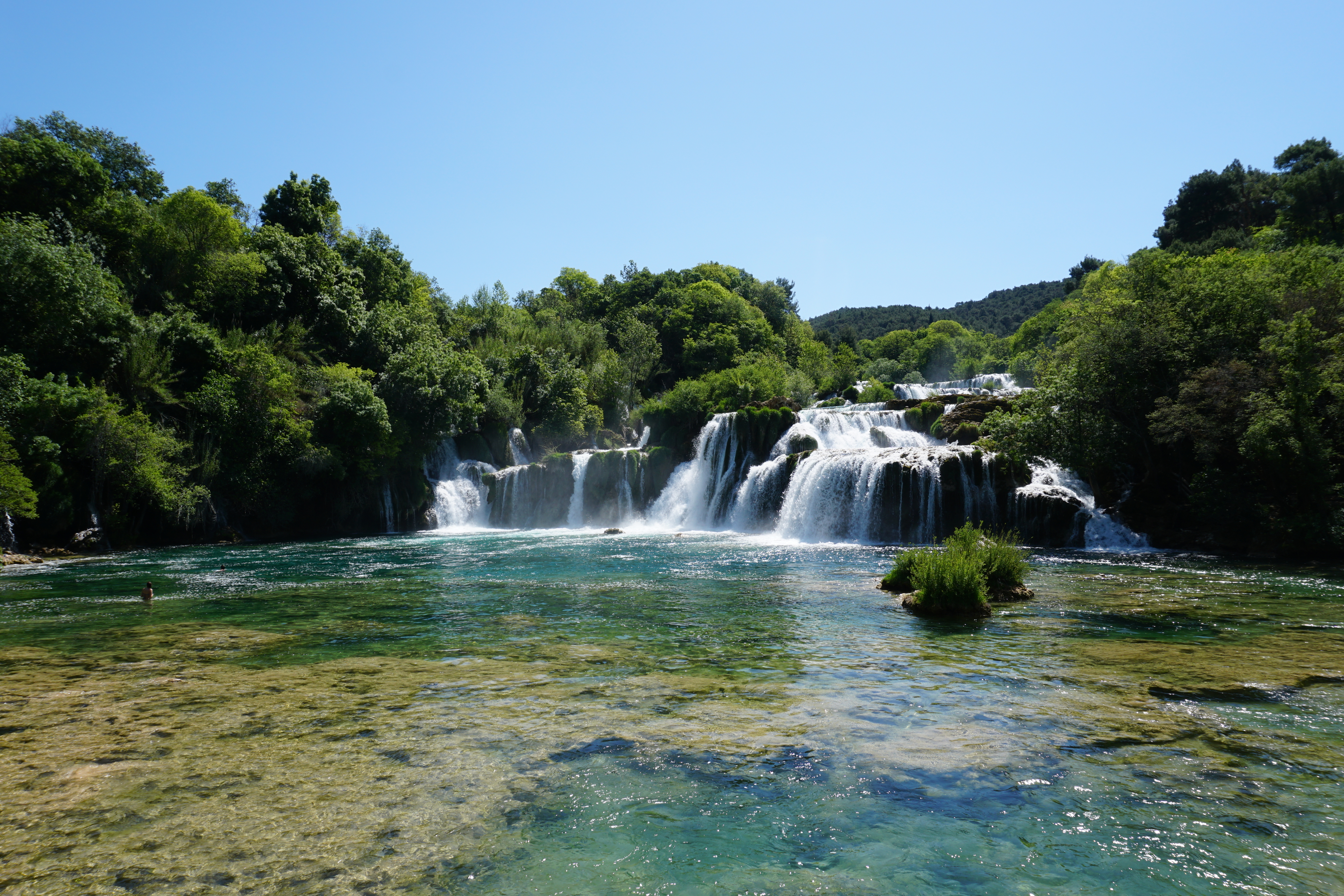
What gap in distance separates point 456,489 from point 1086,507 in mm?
30578

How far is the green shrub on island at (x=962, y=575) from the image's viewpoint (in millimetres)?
12266

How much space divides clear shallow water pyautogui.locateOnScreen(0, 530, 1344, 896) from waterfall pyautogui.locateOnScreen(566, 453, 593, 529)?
2576cm

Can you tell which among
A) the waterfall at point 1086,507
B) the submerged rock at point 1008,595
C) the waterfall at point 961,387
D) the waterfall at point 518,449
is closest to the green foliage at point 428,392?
the waterfall at point 518,449

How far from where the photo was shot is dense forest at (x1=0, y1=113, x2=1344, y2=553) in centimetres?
2122

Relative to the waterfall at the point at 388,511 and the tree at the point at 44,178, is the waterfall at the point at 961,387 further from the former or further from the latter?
the tree at the point at 44,178

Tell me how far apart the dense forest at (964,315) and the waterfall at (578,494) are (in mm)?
86731

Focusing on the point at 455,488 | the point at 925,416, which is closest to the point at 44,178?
the point at 455,488

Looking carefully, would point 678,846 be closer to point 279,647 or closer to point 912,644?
point 912,644

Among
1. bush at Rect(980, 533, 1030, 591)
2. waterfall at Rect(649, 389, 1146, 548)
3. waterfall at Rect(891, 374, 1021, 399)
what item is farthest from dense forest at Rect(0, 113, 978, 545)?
bush at Rect(980, 533, 1030, 591)

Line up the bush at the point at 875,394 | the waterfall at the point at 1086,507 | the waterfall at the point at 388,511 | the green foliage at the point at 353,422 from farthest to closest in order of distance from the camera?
the bush at the point at 875,394 < the waterfall at the point at 388,511 < the green foliage at the point at 353,422 < the waterfall at the point at 1086,507

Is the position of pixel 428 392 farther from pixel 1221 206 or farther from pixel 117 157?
pixel 1221 206

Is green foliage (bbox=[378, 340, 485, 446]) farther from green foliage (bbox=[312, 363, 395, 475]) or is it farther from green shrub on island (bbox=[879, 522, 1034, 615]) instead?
green shrub on island (bbox=[879, 522, 1034, 615])

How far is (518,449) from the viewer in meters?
44.1

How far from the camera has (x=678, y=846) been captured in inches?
177
